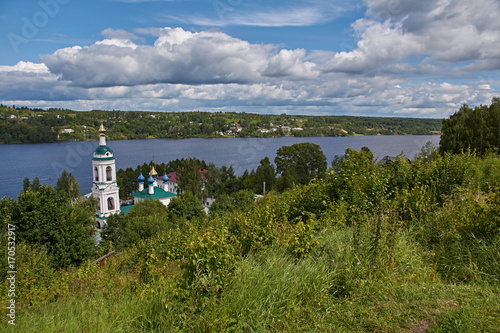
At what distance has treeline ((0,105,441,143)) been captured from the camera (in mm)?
134625

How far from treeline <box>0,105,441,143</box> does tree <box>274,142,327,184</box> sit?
3384 inches

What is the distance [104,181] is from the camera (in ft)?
128

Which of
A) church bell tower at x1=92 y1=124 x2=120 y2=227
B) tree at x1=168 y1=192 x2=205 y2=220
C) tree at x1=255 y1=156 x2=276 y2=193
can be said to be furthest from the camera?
tree at x1=255 y1=156 x2=276 y2=193

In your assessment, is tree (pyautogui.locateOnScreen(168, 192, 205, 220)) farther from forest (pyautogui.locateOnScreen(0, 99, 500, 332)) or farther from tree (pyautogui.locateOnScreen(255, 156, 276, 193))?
forest (pyautogui.locateOnScreen(0, 99, 500, 332))

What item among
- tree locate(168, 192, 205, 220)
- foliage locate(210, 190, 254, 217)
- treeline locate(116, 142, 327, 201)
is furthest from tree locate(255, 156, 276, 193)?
tree locate(168, 192, 205, 220)

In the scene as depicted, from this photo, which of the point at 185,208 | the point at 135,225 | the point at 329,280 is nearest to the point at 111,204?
the point at 185,208

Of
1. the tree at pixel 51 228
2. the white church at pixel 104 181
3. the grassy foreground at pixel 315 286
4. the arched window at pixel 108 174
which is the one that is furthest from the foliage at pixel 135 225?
the grassy foreground at pixel 315 286

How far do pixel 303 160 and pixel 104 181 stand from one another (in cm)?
3223

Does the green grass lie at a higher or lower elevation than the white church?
higher

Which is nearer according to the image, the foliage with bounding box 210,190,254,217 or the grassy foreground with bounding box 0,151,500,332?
the grassy foreground with bounding box 0,151,500,332

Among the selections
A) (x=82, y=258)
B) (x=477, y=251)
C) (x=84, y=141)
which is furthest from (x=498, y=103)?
(x=84, y=141)

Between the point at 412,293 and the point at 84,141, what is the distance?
147 m

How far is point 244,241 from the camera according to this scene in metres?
4.62

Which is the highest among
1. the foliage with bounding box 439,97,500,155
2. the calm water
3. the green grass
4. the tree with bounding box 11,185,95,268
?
the foliage with bounding box 439,97,500,155
